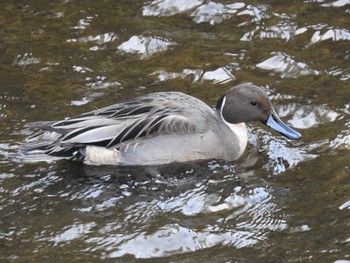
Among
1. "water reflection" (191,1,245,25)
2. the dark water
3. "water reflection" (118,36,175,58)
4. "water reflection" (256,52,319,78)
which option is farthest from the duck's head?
"water reflection" (191,1,245,25)

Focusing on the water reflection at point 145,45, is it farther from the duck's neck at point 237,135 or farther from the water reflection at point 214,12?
the duck's neck at point 237,135

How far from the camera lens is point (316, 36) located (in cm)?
1009

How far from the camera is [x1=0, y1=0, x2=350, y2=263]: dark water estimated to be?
6.73 meters

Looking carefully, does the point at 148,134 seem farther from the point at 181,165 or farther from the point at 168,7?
the point at 168,7

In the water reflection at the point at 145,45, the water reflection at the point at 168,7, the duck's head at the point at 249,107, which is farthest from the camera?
the water reflection at the point at 168,7

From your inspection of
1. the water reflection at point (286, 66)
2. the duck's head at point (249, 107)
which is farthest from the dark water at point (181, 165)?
the duck's head at point (249, 107)

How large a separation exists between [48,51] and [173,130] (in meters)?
2.40

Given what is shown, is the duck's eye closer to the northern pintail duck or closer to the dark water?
the northern pintail duck

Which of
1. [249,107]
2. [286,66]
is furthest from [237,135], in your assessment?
[286,66]

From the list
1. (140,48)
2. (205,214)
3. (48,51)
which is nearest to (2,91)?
(48,51)

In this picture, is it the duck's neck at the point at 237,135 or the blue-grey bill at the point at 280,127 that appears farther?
the duck's neck at the point at 237,135

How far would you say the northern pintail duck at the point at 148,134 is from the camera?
8109 mm

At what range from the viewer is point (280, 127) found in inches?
324

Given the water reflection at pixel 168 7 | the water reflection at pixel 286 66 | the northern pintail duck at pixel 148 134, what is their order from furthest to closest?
1. the water reflection at pixel 168 7
2. the water reflection at pixel 286 66
3. the northern pintail duck at pixel 148 134
